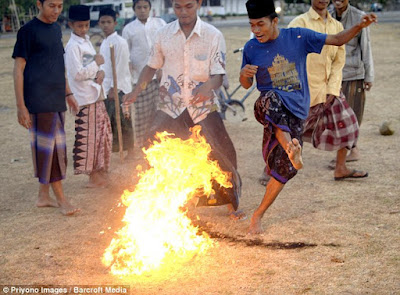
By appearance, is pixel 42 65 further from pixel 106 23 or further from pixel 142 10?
pixel 142 10

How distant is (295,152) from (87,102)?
283cm

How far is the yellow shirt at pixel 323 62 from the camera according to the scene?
5.91 m

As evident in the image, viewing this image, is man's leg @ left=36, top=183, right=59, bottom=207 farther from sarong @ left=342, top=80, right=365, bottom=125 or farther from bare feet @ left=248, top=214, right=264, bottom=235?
sarong @ left=342, top=80, right=365, bottom=125

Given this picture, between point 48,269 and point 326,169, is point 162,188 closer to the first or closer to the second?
point 48,269

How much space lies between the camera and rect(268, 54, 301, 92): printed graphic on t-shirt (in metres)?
4.65

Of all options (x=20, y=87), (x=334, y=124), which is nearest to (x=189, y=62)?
(x=20, y=87)

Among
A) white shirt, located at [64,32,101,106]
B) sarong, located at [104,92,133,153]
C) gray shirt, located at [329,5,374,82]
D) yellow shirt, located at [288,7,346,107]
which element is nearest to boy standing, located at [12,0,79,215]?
white shirt, located at [64,32,101,106]

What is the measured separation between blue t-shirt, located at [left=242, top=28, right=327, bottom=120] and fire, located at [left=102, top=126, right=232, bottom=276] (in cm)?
87

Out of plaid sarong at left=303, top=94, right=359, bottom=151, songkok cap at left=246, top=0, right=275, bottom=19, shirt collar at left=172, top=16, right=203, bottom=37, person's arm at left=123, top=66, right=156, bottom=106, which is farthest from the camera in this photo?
plaid sarong at left=303, top=94, right=359, bottom=151

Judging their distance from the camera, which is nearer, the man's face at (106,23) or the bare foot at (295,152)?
the bare foot at (295,152)

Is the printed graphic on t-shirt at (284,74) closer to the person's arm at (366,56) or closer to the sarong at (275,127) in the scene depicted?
the sarong at (275,127)

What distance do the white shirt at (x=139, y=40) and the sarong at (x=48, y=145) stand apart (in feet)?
8.16

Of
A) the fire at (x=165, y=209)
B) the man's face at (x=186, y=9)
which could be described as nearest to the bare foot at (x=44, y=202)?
the fire at (x=165, y=209)

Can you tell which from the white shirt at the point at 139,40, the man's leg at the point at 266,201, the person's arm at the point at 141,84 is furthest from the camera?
the white shirt at the point at 139,40
